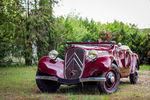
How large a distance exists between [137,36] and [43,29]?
8.74 m

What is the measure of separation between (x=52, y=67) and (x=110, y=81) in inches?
67.8

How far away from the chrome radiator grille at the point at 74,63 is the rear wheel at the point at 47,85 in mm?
744

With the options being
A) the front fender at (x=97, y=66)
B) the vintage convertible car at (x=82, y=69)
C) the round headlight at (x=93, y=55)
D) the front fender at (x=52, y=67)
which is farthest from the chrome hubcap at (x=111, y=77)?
the front fender at (x=52, y=67)

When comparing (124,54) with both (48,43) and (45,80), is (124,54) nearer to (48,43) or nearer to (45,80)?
(45,80)

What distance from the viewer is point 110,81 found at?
7.70 m

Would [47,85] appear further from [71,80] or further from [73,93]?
[71,80]

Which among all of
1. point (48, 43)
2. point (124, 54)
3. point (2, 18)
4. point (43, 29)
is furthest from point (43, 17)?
point (124, 54)

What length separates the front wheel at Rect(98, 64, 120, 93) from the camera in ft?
24.4

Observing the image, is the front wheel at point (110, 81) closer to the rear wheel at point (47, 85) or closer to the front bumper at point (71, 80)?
the front bumper at point (71, 80)

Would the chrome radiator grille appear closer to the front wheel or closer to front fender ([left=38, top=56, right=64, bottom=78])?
front fender ([left=38, top=56, right=64, bottom=78])

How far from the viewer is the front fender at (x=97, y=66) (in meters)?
7.43

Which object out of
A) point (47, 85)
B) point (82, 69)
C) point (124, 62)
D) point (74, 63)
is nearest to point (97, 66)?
point (82, 69)

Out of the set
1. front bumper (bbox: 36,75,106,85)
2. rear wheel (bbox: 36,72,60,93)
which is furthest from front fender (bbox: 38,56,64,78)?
rear wheel (bbox: 36,72,60,93)

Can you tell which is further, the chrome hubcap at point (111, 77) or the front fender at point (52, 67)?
the front fender at point (52, 67)
